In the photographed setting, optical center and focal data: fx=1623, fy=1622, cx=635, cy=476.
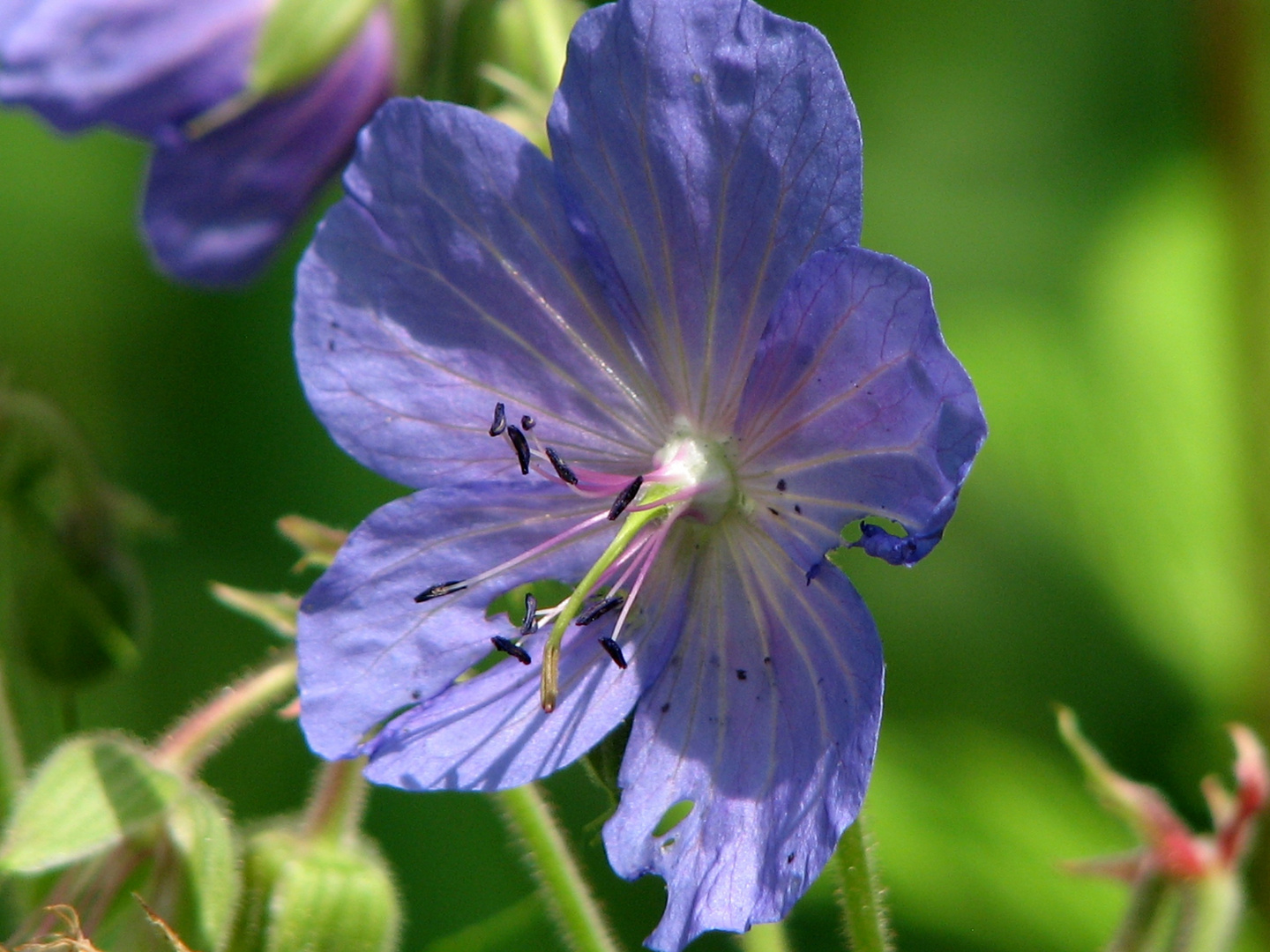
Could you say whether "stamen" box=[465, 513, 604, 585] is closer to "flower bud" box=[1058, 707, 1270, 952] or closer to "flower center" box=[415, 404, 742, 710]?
"flower center" box=[415, 404, 742, 710]

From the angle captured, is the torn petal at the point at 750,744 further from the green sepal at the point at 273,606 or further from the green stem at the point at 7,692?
the green stem at the point at 7,692

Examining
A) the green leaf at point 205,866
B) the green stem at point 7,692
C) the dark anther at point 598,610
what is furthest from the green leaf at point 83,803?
the dark anther at point 598,610

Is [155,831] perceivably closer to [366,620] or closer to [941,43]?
[366,620]

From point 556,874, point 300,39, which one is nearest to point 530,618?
point 556,874

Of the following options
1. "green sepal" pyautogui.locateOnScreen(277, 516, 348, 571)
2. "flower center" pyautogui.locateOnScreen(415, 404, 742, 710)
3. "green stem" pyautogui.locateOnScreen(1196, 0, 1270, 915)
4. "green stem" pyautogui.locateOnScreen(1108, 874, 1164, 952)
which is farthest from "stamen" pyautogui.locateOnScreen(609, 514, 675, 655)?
"green stem" pyautogui.locateOnScreen(1196, 0, 1270, 915)

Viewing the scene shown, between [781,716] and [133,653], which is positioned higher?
[781,716]

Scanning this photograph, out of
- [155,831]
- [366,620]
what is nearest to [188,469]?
[155,831]

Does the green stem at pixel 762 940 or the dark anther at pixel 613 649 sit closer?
the dark anther at pixel 613 649
